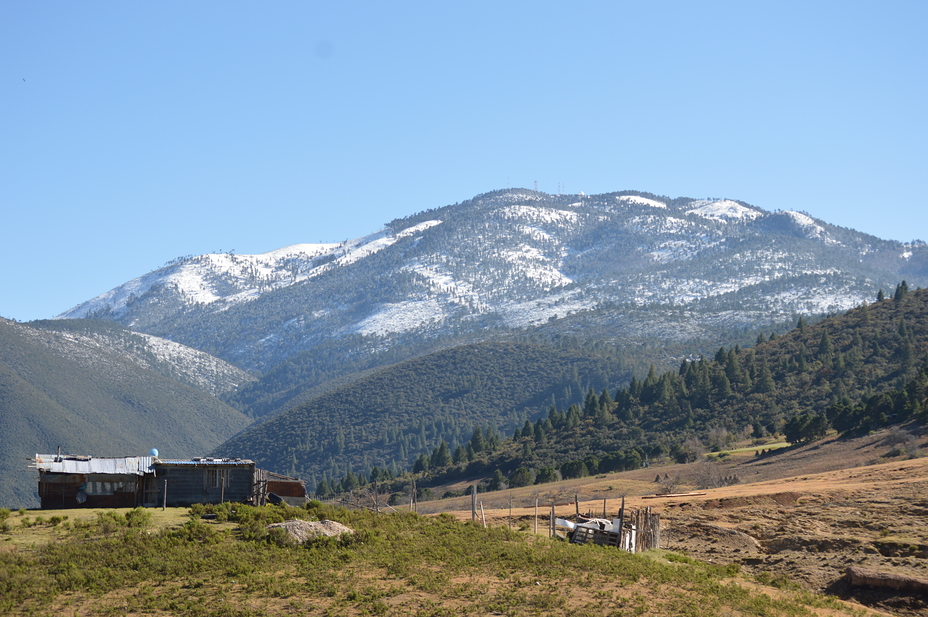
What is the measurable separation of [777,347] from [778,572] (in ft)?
369

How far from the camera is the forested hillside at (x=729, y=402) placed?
112 m

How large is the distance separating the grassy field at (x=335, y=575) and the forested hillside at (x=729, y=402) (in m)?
67.3

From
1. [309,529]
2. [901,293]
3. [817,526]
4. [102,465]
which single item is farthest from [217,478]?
[901,293]

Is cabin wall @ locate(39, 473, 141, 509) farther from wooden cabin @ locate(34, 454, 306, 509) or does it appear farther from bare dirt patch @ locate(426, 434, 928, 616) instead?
bare dirt patch @ locate(426, 434, 928, 616)

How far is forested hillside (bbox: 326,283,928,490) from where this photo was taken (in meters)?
112

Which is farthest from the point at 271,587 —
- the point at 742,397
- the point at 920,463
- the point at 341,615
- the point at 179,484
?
the point at 742,397

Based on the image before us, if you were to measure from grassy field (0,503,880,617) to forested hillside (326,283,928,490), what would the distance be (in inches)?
2650

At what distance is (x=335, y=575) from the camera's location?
104 ft

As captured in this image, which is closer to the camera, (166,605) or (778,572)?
(166,605)

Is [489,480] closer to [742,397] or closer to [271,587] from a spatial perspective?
[742,397]

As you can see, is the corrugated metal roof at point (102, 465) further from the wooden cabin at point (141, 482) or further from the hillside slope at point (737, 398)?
the hillside slope at point (737, 398)

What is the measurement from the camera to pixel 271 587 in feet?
99.7

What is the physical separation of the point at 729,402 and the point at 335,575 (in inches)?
4070

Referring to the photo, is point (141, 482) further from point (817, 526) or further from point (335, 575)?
point (817, 526)
